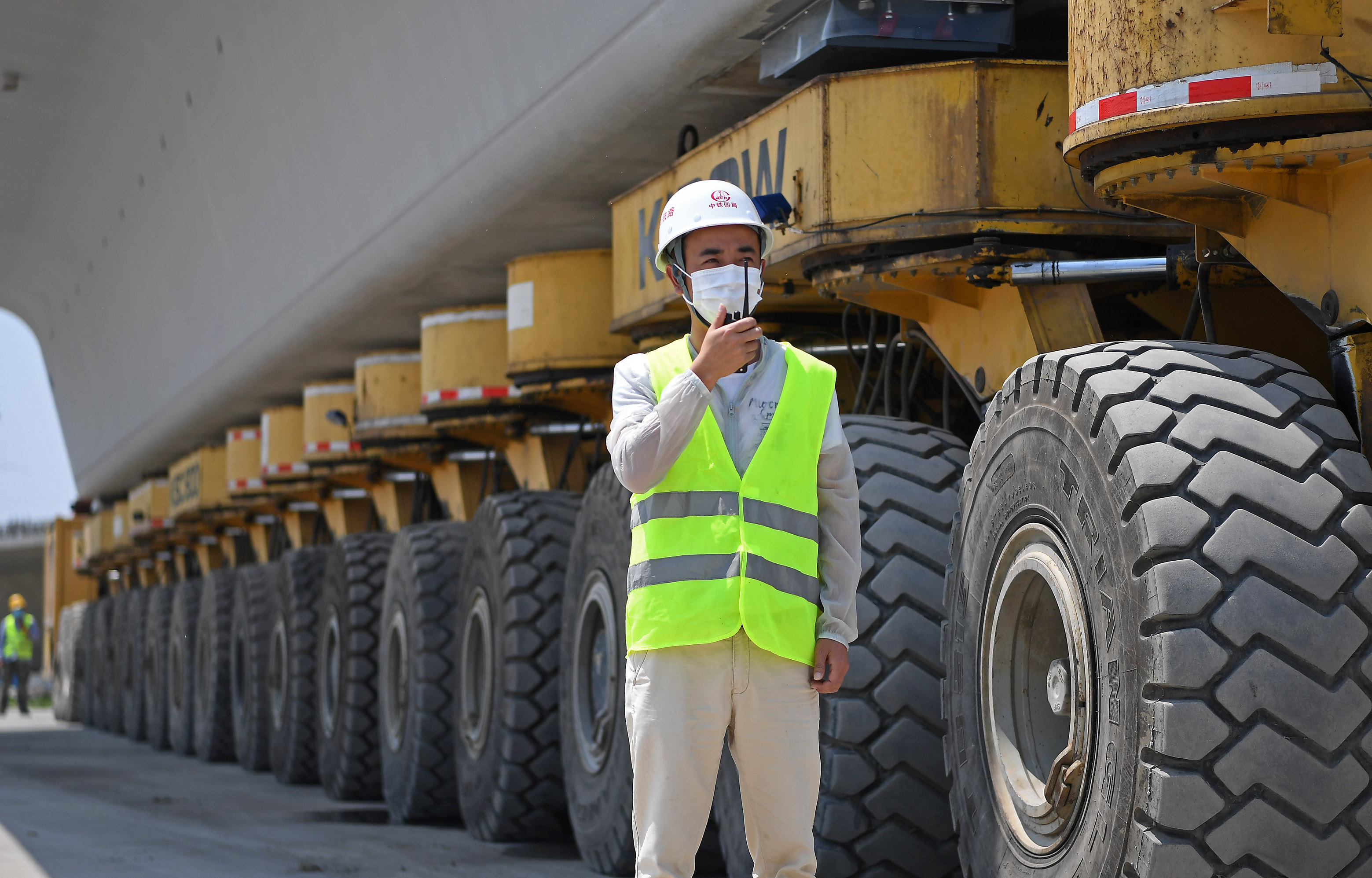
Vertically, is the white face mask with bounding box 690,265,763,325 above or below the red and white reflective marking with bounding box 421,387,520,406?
below

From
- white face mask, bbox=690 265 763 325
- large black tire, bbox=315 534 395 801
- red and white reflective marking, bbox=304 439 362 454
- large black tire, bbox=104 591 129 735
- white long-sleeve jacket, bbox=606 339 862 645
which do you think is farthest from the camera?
large black tire, bbox=104 591 129 735

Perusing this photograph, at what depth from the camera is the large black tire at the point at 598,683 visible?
7195 millimetres

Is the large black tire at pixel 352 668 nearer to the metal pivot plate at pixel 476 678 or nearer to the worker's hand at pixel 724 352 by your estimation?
the metal pivot plate at pixel 476 678

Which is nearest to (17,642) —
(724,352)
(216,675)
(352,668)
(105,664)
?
(105,664)

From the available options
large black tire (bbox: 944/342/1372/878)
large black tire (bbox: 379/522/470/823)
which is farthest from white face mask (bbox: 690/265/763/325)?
large black tire (bbox: 379/522/470/823)

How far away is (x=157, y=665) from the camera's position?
19281 millimetres

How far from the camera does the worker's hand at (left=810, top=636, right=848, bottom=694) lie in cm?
374

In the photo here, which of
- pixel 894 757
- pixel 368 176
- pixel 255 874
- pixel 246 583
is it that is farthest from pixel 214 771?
pixel 894 757

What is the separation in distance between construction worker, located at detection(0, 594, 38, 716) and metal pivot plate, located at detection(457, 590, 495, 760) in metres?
20.3

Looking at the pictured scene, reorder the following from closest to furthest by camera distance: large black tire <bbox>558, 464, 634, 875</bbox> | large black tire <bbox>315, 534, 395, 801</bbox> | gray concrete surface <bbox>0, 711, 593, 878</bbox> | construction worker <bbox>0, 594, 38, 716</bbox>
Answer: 1. large black tire <bbox>558, 464, 634, 875</bbox>
2. gray concrete surface <bbox>0, 711, 593, 878</bbox>
3. large black tire <bbox>315, 534, 395, 801</bbox>
4. construction worker <bbox>0, 594, 38, 716</bbox>

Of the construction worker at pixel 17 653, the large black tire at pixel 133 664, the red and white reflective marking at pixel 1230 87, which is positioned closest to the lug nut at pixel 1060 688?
the red and white reflective marking at pixel 1230 87

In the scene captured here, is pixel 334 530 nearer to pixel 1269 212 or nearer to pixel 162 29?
pixel 162 29

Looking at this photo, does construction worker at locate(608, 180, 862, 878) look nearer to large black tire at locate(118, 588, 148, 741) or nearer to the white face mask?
the white face mask

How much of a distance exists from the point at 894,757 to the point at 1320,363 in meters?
1.67
